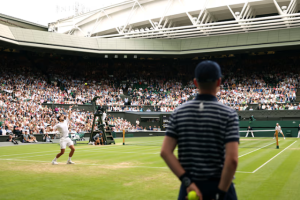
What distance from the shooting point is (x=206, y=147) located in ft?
9.59

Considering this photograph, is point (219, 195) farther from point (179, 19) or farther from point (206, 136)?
point (179, 19)

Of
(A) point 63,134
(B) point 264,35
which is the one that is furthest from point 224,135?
(B) point 264,35

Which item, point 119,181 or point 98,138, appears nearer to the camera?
point 119,181

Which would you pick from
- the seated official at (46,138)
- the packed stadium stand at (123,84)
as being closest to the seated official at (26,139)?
the seated official at (46,138)

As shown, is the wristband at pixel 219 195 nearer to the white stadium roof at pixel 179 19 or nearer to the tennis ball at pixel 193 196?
the tennis ball at pixel 193 196

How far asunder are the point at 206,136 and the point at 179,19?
4685 cm

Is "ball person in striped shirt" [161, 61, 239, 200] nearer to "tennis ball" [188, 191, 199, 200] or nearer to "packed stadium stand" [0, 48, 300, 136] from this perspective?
"tennis ball" [188, 191, 199, 200]

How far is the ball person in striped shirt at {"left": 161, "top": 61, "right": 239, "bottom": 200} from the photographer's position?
2.87m

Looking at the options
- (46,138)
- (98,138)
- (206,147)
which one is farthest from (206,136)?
(46,138)

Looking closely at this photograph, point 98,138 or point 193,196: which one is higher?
point 193,196

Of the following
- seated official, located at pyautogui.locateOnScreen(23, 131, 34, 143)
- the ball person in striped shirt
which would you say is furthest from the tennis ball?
seated official, located at pyautogui.locateOnScreen(23, 131, 34, 143)

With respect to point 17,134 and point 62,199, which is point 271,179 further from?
point 17,134

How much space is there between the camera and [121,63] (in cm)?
5650

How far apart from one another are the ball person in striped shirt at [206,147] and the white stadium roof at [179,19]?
125 feet
